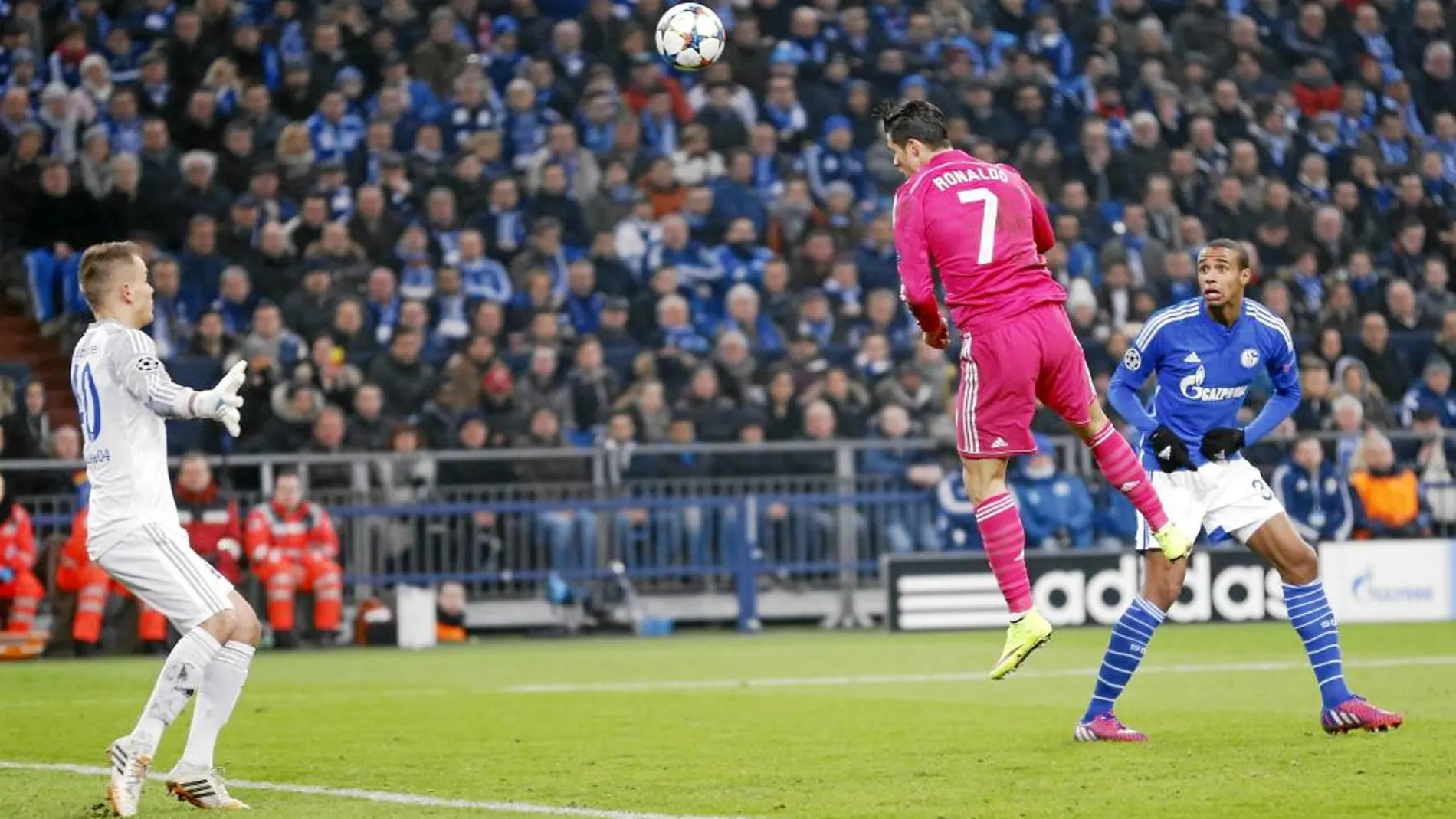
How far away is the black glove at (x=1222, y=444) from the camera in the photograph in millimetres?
10312

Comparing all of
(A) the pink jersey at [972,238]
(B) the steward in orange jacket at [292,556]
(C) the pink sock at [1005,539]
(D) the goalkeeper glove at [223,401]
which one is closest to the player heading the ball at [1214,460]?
(C) the pink sock at [1005,539]

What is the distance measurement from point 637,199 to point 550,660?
6.87 metres

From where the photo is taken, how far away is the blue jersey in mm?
10438

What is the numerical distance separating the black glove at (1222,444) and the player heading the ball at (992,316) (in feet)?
2.84

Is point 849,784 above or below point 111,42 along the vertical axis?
below

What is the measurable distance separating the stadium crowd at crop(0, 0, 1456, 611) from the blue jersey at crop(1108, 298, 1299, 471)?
9.71 meters

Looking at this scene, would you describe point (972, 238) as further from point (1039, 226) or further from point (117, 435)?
point (117, 435)

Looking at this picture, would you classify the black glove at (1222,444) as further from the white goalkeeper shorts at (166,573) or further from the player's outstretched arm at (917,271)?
the white goalkeeper shorts at (166,573)

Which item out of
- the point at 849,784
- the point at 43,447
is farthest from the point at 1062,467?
the point at 849,784

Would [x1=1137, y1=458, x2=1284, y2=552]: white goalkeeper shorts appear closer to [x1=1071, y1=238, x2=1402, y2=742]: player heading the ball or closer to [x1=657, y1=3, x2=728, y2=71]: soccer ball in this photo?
[x1=1071, y1=238, x2=1402, y2=742]: player heading the ball

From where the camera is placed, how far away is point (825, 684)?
14258 millimetres

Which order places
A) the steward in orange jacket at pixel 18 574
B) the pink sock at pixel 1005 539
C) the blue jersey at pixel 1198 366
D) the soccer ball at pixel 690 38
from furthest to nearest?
the steward in orange jacket at pixel 18 574
the soccer ball at pixel 690 38
the blue jersey at pixel 1198 366
the pink sock at pixel 1005 539

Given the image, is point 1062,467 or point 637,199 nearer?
point 1062,467

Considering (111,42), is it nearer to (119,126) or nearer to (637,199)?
(119,126)
